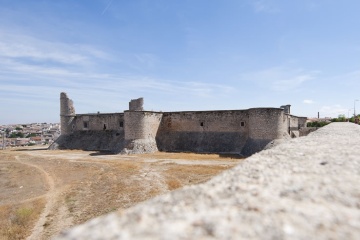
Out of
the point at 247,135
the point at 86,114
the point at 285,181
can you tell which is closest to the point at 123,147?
the point at 86,114

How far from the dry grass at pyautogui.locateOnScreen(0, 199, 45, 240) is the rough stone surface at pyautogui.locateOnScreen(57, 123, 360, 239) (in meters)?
8.58

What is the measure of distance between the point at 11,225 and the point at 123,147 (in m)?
18.1

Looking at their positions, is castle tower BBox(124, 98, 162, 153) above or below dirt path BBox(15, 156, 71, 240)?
above

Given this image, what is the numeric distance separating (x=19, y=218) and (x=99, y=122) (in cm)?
2521

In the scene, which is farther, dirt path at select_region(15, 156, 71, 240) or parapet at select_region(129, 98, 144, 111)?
parapet at select_region(129, 98, 144, 111)

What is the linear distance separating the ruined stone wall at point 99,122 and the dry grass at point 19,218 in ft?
69.1

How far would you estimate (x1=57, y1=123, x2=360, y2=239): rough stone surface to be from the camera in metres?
1.84

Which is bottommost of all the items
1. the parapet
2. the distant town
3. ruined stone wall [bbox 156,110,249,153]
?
the distant town

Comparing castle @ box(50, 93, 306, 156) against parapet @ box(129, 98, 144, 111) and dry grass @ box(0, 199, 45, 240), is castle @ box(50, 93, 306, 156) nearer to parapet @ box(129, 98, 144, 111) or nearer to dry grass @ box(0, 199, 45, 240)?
parapet @ box(129, 98, 144, 111)

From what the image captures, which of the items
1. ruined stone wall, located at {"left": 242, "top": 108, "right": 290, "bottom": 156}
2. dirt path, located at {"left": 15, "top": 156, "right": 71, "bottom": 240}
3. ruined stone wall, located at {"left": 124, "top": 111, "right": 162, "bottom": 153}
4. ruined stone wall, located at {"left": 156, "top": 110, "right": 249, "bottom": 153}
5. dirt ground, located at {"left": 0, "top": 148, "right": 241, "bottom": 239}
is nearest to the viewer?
dirt path, located at {"left": 15, "top": 156, "right": 71, "bottom": 240}

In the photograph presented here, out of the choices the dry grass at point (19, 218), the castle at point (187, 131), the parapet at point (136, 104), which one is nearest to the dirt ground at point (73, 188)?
the dry grass at point (19, 218)

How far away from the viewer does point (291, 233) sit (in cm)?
179

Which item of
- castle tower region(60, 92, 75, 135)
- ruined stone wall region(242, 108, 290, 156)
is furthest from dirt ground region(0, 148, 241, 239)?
castle tower region(60, 92, 75, 135)

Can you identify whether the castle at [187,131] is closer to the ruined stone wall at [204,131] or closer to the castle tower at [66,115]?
the ruined stone wall at [204,131]
